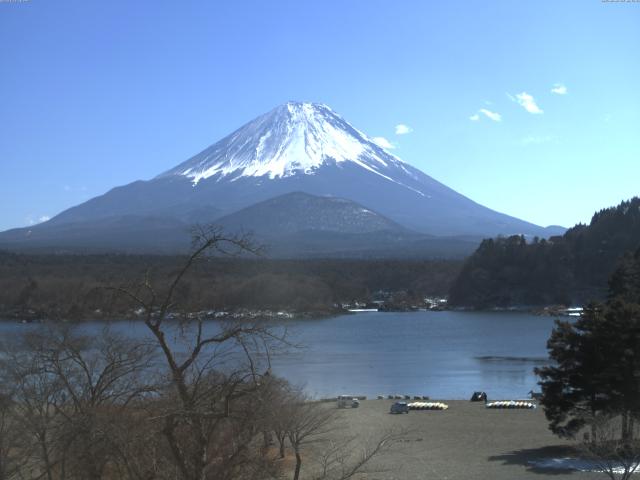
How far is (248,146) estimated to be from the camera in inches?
5364

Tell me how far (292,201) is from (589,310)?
9834cm

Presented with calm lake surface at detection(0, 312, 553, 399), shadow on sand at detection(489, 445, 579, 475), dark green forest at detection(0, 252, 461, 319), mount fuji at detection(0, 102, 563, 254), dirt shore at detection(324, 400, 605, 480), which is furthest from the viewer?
mount fuji at detection(0, 102, 563, 254)

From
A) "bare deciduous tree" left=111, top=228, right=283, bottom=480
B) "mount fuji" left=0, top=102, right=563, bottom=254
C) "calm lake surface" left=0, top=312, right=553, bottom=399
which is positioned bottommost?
"calm lake surface" left=0, top=312, right=553, bottom=399

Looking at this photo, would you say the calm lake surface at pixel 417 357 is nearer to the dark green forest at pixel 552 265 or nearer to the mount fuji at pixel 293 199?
the dark green forest at pixel 552 265

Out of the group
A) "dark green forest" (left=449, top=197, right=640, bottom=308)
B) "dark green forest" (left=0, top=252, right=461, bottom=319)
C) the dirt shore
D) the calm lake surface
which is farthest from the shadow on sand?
"dark green forest" (left=449, top=197, right=640, bottom=308)

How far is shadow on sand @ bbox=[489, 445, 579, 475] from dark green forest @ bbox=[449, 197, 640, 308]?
46.1m

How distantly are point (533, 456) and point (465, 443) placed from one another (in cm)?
180

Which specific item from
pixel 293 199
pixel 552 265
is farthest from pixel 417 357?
pixel 293 199

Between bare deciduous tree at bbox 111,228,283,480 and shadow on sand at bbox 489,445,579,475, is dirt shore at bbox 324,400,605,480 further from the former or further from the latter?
bare deciduous tree at bbox 111,228,283,480

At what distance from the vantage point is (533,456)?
11547mm

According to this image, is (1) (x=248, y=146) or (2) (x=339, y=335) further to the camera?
(1) (x=248, y=146)

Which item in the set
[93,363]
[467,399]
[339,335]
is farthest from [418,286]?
[93,363]

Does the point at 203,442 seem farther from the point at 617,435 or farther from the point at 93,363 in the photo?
the point at 617,435

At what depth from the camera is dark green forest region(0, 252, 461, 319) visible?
55.3 feet
